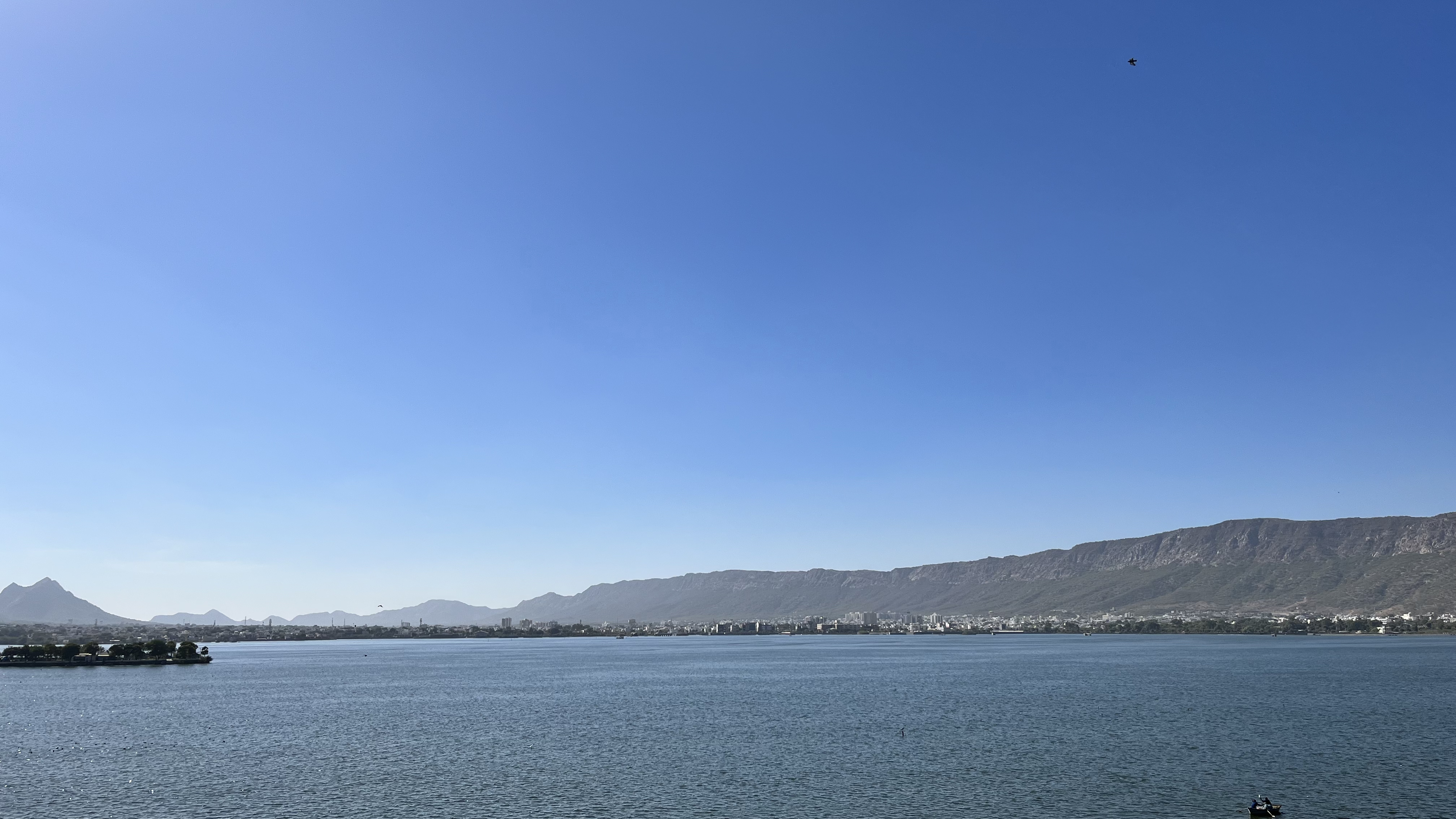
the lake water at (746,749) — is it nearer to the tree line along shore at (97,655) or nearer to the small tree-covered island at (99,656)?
the small tree-covered island at (99,656)

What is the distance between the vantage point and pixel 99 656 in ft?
624

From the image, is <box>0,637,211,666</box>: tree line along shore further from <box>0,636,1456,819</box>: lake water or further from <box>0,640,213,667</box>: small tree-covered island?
<box>0,636,1456,819</box>: lake water

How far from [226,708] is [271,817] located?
2446 inches

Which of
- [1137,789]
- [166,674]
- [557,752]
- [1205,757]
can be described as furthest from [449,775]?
[166,674]

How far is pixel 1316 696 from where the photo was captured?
317 ft

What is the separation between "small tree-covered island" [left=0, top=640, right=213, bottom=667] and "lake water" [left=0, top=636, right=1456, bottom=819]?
6664cm

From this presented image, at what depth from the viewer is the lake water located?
4681 cm

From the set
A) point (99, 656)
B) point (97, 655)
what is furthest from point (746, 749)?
point (99, 656)

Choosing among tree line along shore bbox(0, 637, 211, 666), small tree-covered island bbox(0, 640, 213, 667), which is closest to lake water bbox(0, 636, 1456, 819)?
small tree-covered island bbox(0, 640, 213, 667)

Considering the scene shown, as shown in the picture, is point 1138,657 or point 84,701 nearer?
point 84,701

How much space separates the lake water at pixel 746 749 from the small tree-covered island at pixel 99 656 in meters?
66.6

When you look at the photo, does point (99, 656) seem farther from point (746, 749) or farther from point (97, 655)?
point (746, 749)

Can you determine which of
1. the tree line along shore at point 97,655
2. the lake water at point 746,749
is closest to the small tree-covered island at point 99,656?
the tree line along shore at point 97,655

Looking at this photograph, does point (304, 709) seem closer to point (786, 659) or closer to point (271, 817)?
point (271, 817)
